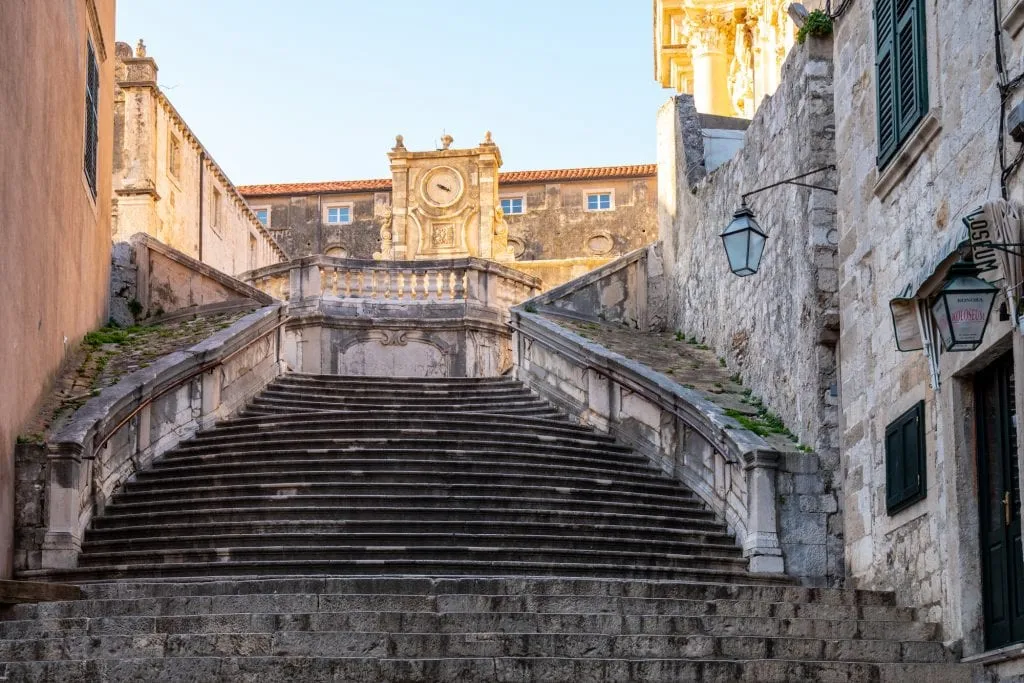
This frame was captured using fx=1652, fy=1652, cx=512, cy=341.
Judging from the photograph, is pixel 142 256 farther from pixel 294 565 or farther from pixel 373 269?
pixel 294 565

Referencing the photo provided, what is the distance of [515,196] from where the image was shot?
5309 cm

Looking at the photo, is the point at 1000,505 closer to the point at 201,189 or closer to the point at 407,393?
the point at 407,393

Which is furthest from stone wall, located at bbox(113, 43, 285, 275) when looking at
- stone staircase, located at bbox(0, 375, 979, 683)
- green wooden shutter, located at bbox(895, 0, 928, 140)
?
green wooden shutter, located at bbox(895, 0, 928, 140)

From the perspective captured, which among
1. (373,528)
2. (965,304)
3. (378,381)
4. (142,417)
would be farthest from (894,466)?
(378,381)

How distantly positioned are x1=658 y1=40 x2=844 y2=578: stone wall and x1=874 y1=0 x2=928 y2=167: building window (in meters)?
2.70

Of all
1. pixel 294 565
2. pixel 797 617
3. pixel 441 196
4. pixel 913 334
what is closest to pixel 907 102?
pixel 913 334

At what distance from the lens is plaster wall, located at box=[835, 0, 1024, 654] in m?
10.5

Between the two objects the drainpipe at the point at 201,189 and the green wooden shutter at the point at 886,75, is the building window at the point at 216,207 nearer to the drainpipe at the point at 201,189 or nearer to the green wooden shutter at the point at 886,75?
the drainpipe at the point at 201,189

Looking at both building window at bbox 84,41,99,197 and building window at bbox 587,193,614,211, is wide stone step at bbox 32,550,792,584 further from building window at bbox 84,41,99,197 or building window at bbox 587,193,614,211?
building window at bbox 587,193,614,211

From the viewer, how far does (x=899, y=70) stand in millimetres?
12055

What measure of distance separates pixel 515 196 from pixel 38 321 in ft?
126

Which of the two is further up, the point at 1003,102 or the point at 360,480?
the point at 1003,102

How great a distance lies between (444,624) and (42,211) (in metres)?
7.32

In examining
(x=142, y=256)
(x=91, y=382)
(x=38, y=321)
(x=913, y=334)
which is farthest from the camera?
(x=142, y=256)
